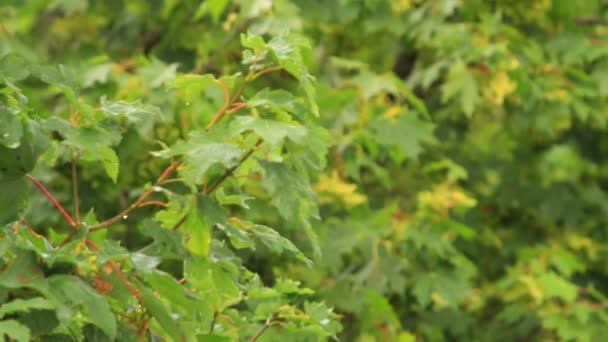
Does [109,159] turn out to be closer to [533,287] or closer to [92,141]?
[92,141]

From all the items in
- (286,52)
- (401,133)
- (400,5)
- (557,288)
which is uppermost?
(286,52)

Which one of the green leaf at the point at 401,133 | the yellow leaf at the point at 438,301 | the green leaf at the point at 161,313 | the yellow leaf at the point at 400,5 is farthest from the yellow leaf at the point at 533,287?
the green leaf at the point at 161,313

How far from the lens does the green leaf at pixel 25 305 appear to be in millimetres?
2094

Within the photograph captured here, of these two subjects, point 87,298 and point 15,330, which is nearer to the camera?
point 15,330

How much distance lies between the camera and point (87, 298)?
221 centimetres

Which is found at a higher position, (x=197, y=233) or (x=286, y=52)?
(x=286, y=52)

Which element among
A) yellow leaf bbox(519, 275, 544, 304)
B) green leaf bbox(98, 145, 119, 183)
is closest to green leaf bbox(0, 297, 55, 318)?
green leaf bbox(98, 145, 119, 183)

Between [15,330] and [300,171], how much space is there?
0.69 m

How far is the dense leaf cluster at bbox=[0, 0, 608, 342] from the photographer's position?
2.35 metres

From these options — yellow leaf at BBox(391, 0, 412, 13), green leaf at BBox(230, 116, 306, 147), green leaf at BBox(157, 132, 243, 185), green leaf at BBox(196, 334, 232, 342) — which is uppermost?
green leaf at BBox(230, 116, 306, 147)

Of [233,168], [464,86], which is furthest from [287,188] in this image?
[464,86]

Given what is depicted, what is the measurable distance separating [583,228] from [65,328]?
4978 millimetres

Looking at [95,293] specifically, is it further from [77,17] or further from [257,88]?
[77,17]

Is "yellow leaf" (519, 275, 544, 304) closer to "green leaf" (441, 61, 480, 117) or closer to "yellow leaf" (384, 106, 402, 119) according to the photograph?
"green leaf" (441, 61, 480, 117)
